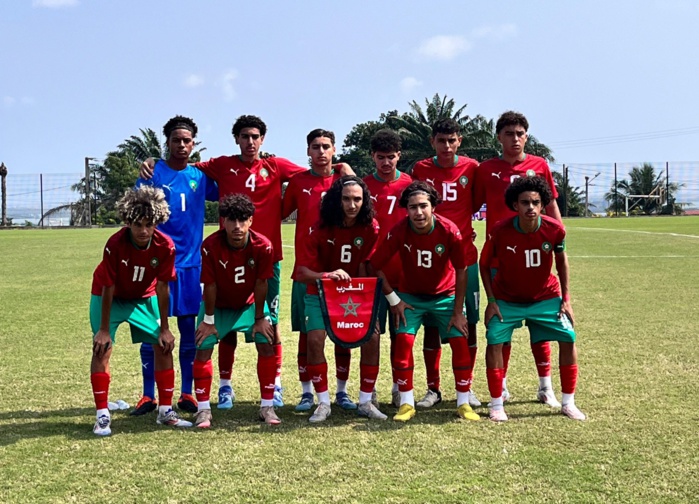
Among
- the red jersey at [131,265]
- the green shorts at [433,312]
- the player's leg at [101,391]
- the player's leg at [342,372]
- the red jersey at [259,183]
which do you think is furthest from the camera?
the red jersey at [259,183]

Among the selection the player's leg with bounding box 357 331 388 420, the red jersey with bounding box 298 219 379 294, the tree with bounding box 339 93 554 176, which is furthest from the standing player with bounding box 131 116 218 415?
the tree with bounding box 339 93 554 176

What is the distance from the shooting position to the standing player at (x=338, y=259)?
16.0 feet

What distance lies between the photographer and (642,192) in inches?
2491

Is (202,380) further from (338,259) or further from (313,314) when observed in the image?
(338,259)

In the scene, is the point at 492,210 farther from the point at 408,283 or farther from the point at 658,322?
the point at 658,322

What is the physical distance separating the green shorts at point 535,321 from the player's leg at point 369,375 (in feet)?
2.63

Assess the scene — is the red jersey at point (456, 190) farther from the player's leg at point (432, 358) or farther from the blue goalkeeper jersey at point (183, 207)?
the blue goalkeeper jersey at point (183, 207)

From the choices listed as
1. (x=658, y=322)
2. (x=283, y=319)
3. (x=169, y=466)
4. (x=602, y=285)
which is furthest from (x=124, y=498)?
(x=602, y=285)

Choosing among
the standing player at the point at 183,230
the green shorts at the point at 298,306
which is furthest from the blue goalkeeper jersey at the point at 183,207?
the green shorts at the point at 298,306

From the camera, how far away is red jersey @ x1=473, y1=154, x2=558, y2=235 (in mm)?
5453

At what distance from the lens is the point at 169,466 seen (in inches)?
152

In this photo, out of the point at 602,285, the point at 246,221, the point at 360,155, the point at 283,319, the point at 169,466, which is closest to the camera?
the point at 169,466

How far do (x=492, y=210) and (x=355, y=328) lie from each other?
60.7 inches

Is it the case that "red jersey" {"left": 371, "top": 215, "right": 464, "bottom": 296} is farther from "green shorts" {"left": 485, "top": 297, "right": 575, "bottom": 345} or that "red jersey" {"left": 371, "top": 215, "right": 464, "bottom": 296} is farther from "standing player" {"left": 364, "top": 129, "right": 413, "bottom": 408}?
"green shorts" {"left": 485, "top": 297, "right": 575, "bottom": 345}
